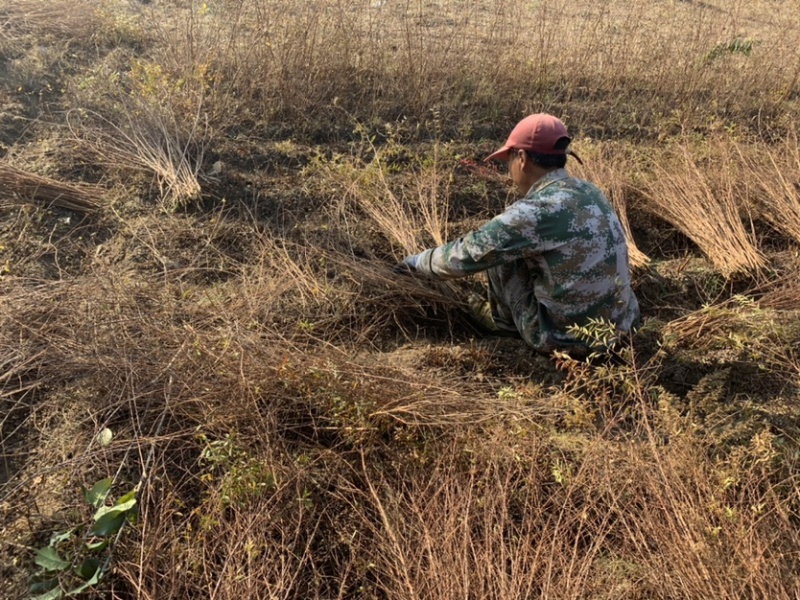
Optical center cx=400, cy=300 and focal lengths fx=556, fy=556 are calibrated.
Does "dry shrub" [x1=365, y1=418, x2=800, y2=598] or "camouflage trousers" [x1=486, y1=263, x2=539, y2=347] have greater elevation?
"camouflage trousers" [x1=486, y1=263, x2=539, y2=347]

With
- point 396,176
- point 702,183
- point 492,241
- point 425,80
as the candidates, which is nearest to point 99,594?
point 492,241

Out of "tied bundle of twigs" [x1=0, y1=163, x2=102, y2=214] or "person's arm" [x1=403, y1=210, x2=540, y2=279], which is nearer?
"person's arm" [x1=403, y1=210, x2=540, y2=279]

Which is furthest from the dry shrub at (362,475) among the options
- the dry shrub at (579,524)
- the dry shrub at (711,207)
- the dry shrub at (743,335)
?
the dry shrub at (711,207)

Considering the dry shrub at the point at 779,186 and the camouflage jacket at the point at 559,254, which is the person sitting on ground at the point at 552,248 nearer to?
the camouflage jacket at the point at 559,254

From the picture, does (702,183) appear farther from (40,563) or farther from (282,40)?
(40,563)

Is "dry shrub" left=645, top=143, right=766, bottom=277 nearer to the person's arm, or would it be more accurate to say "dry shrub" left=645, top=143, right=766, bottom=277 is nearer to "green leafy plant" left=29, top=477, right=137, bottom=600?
the person's arm

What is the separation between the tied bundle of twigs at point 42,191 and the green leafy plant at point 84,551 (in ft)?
7.49

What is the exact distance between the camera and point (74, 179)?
148 inches

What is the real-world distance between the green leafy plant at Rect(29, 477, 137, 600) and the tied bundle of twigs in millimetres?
2283

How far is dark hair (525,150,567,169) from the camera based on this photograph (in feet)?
8.79

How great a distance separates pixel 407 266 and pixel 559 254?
0.87 meters

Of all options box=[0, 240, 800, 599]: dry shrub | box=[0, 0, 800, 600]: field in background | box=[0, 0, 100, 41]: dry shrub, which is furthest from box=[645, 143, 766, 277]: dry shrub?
box=[0, 0, 100, 41]: dry shrub

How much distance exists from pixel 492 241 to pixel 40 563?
209cm

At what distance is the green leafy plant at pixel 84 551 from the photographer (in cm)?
174
